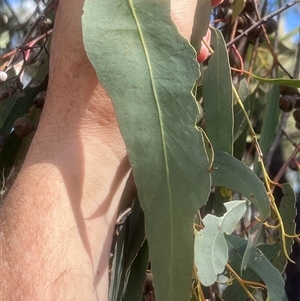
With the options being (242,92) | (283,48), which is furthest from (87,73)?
(283,48)

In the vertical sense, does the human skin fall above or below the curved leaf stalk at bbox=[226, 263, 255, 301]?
above

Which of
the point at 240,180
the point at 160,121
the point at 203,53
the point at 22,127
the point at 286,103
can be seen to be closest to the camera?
the point at 160,121

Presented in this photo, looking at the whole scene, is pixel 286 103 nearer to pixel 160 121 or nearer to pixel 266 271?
pixel 266 271

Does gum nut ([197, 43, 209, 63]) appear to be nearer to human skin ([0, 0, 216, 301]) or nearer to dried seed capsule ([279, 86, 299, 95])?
human skin ([0, 0, 216, 301])

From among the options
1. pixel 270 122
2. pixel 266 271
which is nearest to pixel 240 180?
pixel 266 271

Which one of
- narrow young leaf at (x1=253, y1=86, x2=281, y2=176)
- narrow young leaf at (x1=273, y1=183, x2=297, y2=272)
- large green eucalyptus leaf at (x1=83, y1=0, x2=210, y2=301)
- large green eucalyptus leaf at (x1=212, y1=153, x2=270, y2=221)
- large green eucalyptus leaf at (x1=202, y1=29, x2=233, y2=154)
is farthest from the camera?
narrow young leaf at (x1=253, y1=86, x2=281, y2=176)

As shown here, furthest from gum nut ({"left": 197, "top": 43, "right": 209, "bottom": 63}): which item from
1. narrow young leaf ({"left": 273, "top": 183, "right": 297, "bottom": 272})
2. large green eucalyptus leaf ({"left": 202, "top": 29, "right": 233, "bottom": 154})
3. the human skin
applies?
narrow young leaf ({"left": 273, "top": 183, "right": 297, "bottom": 272})

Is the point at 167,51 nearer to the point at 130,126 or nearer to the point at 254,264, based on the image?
the point at 130,126
